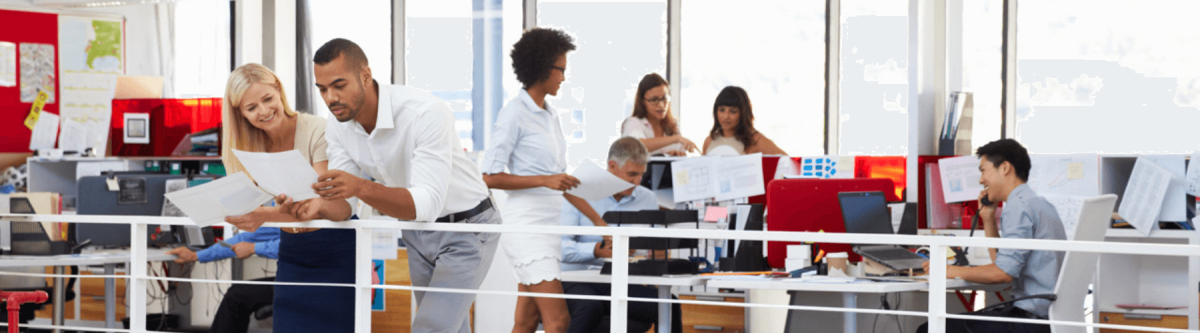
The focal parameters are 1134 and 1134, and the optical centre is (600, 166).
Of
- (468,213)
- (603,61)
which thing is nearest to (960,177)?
(468,213)

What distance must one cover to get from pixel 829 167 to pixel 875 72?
263 cm

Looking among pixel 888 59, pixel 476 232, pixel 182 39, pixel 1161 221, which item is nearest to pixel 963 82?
pixel 1161 221

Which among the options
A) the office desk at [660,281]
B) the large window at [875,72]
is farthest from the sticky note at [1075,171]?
the large window at [875,72]

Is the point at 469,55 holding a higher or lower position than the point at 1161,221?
higher

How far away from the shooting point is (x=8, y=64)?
687 centimetres

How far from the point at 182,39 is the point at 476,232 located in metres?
5.85

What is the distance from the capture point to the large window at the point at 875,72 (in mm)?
7090

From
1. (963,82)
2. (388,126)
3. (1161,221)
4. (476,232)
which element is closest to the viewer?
(388,126)

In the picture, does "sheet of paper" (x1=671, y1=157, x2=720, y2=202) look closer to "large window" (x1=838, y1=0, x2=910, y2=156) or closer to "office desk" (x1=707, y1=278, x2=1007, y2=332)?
"office desk" (x1=707, y1=278, x2=1007, y2=332)

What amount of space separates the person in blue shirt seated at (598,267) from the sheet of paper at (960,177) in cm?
126

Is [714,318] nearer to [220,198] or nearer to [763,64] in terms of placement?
[220,198]

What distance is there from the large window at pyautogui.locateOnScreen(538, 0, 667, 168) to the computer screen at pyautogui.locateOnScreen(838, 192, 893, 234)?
401cm

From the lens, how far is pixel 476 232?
256 centimetres

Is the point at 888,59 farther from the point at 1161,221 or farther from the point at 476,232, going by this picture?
the point at 476,232
